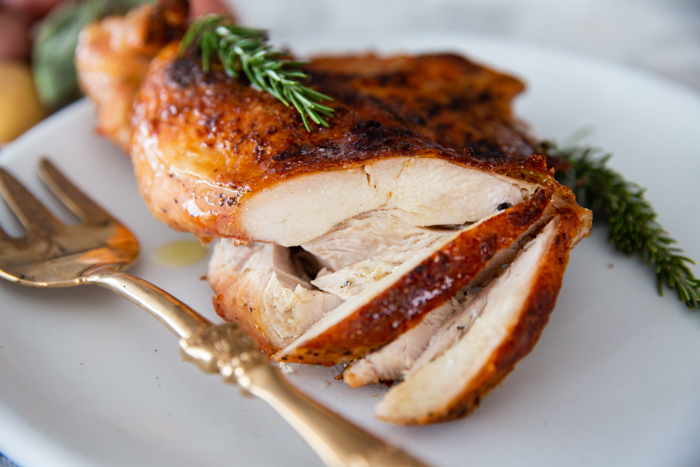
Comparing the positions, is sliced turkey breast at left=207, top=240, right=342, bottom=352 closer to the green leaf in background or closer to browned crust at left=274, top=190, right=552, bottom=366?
browned crust at left=274, top=190, right=552, bottom=366

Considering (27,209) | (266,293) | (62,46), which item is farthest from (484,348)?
(62,46)

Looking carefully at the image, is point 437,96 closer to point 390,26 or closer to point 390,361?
point 390,361

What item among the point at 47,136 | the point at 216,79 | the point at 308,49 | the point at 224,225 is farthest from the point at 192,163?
the point at 308,49

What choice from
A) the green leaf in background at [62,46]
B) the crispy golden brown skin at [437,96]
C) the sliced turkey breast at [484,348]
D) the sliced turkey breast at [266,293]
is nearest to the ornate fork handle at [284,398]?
the sliced turkey breast at [484,348]

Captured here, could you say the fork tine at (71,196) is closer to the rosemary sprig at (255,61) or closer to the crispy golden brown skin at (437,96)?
the rosemary sprig at (255,61)

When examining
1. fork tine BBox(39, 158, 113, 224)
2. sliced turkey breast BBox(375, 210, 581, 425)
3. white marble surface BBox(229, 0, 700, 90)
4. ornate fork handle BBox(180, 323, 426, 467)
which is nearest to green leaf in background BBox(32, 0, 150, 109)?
fork tine BBox(39, 158, 113, 224)

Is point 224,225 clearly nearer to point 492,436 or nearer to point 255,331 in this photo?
point 255,331
